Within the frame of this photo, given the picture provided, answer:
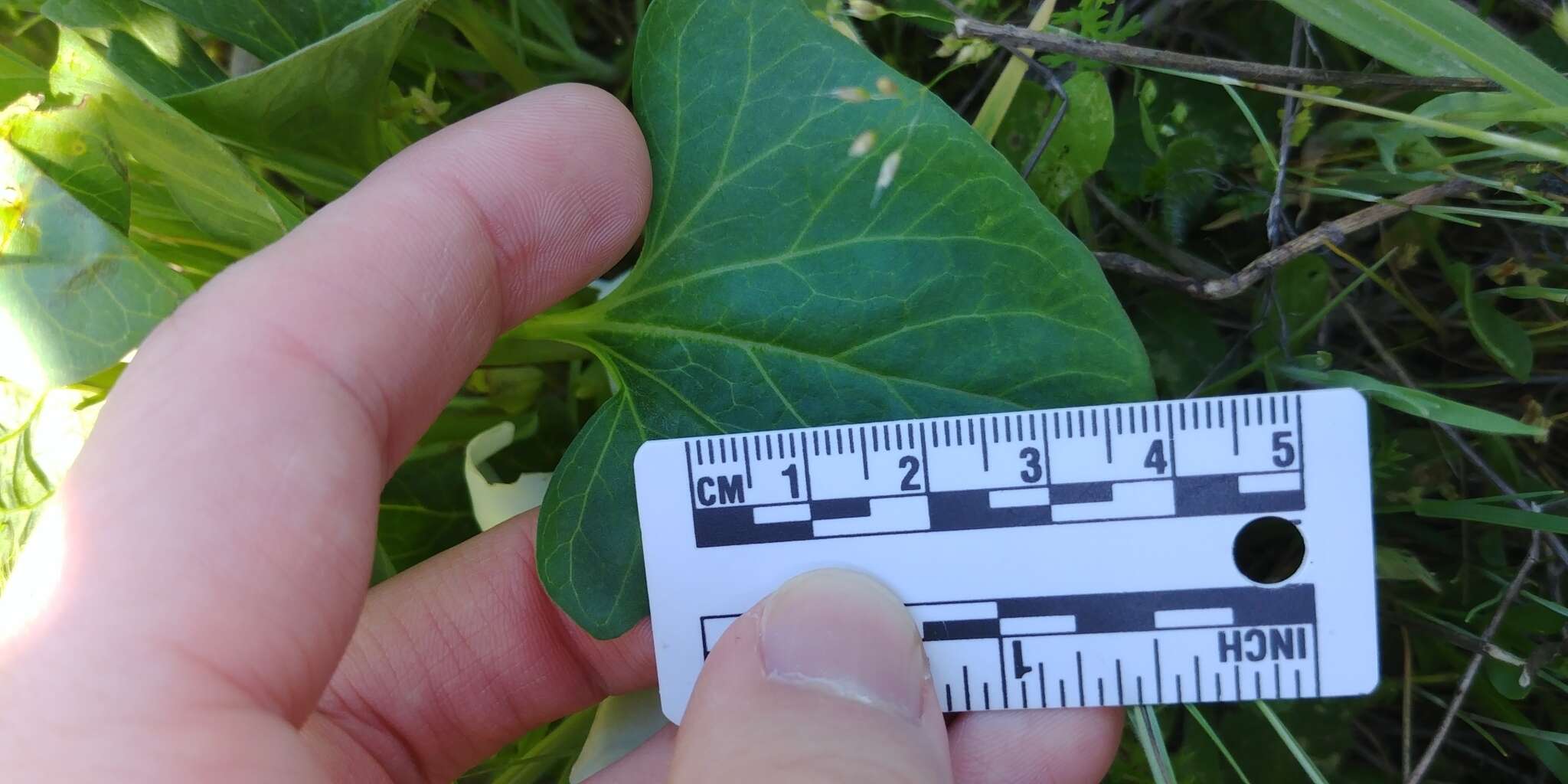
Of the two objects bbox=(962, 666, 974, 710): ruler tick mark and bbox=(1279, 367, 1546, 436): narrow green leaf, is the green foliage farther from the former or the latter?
bbox=(962, 666, 974, 710): ruler tick mark

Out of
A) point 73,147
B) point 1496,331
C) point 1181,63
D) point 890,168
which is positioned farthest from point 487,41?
point 1496,331

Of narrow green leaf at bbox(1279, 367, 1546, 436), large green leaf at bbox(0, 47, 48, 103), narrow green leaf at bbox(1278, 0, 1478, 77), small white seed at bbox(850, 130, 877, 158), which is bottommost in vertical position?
narrow green leaf at bbox(1279, 367, 1546, 436)

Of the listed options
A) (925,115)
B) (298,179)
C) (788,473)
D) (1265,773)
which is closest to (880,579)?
(788,473)

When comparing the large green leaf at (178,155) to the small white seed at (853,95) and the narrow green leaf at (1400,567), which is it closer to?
the small white seed at (853,95)

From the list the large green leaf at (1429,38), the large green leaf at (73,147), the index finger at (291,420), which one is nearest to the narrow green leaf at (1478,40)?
the large green leaf at (1429,38)

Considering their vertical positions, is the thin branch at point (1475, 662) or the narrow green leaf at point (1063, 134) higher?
the narrow green leaf at point (1063, 134)

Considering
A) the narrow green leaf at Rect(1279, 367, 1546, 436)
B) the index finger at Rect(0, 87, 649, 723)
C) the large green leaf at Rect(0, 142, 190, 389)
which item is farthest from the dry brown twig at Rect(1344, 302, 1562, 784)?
the large green leaf at Rect(0, 142, 190, 389)

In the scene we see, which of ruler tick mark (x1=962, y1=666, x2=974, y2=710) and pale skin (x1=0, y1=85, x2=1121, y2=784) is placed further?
ruler tick mark (x1=962, y1=666, x2=974, y2=710)
